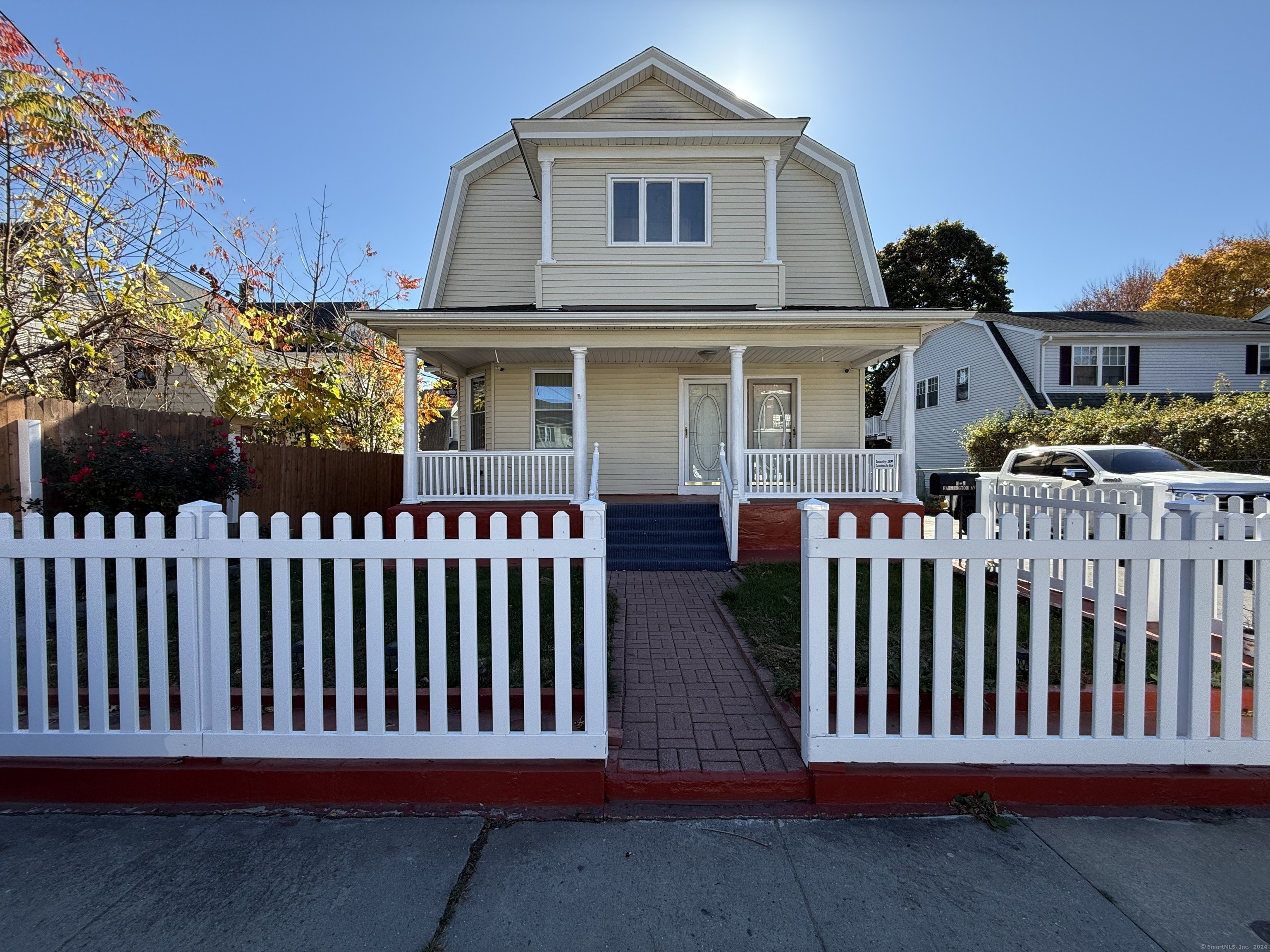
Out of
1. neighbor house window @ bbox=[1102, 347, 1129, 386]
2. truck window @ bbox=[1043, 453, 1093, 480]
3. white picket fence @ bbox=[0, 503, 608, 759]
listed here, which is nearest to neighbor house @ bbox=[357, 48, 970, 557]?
truck window @ bbox=[1043, 453, 1093, 480]

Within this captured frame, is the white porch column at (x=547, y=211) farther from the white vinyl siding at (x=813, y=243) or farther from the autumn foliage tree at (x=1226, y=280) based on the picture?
the autumn foliage tree at (x=1226, y=280)

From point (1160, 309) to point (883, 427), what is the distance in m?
16.9

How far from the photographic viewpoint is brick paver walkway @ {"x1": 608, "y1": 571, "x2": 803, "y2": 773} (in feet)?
10.1

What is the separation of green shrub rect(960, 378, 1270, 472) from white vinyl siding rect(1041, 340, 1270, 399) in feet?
3.49

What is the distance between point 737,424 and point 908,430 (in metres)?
2.63

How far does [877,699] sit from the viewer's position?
2.83 m

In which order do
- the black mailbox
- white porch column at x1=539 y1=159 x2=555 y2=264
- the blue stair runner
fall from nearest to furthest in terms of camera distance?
the blue stair runner
white porch column at x1=539 y1=159 x2=555 y2=264
the black mailbox

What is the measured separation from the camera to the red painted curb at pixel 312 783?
280 centimetres

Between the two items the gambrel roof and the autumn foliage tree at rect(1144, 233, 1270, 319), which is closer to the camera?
the gambrel roof

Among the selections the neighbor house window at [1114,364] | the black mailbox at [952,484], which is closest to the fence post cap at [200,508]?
the black mailbox at [952,484]

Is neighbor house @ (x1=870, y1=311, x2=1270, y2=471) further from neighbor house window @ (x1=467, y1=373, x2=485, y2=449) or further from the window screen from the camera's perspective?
neighbor house window @ (x1=467, y1=373, x2=485, y2=449)

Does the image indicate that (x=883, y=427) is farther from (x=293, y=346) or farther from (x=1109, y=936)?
(x=1109, y=936)

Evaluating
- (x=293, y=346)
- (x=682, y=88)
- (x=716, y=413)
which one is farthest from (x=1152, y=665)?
(x=293, y=346)

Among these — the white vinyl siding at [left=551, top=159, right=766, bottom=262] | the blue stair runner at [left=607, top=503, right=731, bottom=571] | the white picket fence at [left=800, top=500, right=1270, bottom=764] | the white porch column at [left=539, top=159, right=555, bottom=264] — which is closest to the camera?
the white picket fence at [left=800, top=500, right=1270, bottom=764]
